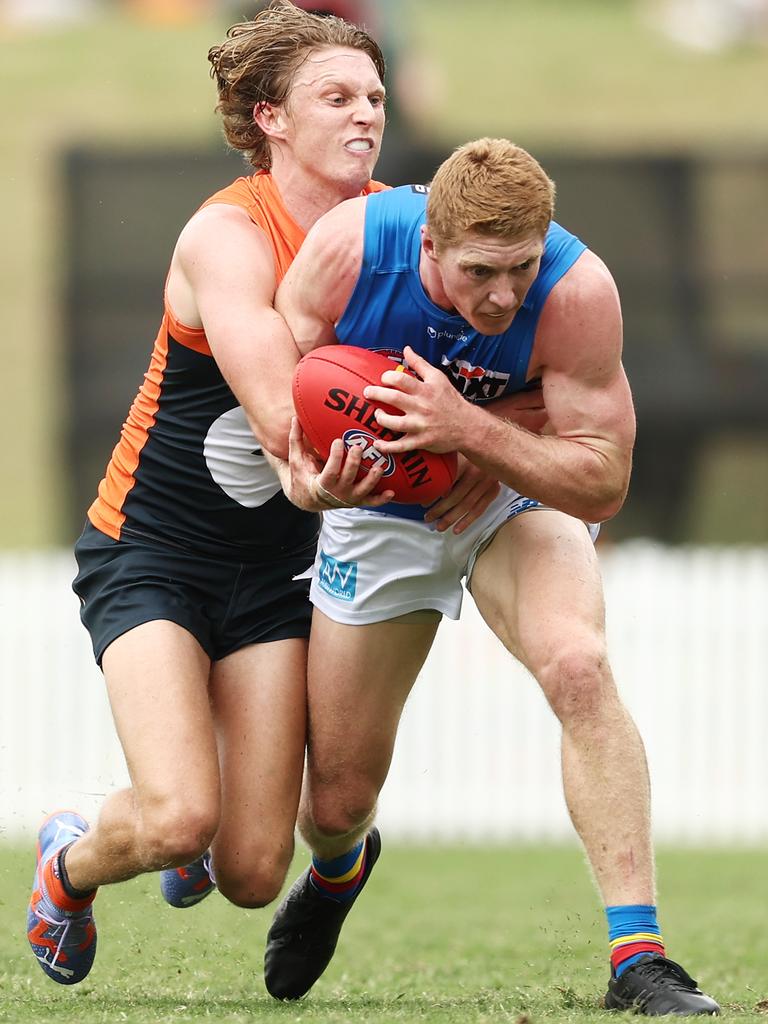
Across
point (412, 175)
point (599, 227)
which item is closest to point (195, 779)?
point (412, 175)

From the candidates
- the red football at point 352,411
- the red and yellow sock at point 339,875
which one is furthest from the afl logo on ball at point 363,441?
the red and yellow sock at point 339,875

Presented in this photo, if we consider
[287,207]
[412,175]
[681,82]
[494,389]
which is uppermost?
[681,82]

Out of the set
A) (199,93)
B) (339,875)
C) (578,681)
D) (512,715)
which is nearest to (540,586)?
(578,681)

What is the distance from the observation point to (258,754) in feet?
16.0

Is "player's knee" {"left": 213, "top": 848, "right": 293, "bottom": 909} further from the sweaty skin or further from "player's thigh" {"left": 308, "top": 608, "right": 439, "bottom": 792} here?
the sweaty skin

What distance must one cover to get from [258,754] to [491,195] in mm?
1726

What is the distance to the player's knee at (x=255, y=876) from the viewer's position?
4883 millimetres

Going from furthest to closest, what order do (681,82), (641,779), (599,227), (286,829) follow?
(681,82) → (599,227) → (286,829) → (641,779)

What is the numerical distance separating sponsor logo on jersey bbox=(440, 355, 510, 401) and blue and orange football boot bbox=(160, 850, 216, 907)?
5.34 feet

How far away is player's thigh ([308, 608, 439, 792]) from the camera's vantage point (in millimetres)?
4848

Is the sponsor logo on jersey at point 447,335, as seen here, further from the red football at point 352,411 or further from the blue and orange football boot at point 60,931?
the blue and orange football boot at point 60,931

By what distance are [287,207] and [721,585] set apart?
6.70 metres

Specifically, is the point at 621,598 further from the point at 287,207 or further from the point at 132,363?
the point at 287,207

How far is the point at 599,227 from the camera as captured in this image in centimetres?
1309
